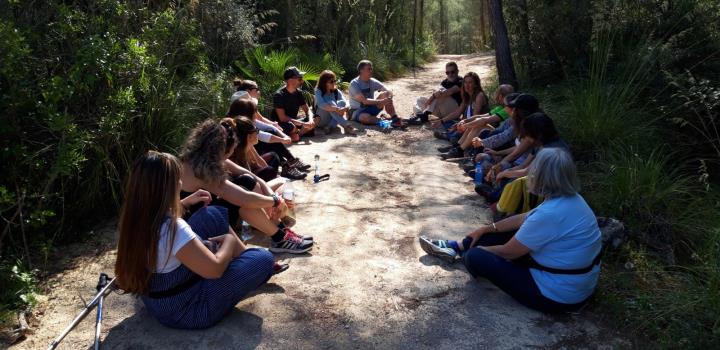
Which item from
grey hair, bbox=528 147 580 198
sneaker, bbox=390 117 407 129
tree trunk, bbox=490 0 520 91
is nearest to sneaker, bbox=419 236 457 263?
grey hair, bbox=528 147 580 198

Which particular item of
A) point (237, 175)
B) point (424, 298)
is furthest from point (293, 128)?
point (424, 298)

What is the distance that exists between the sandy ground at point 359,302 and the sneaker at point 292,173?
1.93 ft

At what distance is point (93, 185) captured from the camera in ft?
14.4

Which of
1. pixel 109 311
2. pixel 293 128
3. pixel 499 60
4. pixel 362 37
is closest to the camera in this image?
pixel 109 311

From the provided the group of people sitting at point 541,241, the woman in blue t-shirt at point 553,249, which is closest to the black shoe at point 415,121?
the group of people sitting at point 541,241

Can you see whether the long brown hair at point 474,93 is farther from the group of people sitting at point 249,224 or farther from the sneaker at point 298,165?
the sneaker at point 298,165

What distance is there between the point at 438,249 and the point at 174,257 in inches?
73.8

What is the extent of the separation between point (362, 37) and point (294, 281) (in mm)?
9768

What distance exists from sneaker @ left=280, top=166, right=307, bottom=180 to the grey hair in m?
3.17

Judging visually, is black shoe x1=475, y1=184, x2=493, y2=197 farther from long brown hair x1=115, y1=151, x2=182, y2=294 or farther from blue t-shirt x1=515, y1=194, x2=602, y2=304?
long brown hair x1=115, y1=151, x2=182, y2=294

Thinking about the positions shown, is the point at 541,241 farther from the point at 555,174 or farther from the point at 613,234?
the point at 613,234

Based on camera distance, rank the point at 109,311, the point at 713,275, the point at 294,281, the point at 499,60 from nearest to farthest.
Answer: the point at 713,275 → the point at 109,311 → the point at 294,281 → the point at 499,60

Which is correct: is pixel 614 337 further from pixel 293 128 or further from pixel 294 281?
pixel 293 128

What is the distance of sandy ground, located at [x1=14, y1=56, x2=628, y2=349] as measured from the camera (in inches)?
118
